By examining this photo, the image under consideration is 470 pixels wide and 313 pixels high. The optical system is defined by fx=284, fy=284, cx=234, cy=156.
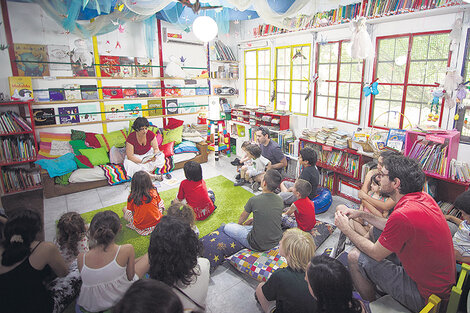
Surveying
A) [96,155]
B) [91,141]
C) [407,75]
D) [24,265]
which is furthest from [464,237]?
[91,141]

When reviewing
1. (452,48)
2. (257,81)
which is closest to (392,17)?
(452,48)

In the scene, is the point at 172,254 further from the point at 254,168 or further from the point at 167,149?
the point at 167,149

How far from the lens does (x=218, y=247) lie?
291cm

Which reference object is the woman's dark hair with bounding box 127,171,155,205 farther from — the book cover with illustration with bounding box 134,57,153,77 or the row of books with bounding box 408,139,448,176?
the book cover with illustration with bounding box 134,57,153,77

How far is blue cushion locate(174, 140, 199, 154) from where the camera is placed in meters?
5.96

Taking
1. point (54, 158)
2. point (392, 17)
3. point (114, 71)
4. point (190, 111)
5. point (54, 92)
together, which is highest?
point (392, 17)

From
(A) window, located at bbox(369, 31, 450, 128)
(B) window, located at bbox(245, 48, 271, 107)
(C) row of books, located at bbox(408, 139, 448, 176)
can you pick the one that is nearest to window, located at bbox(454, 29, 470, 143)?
(A) window, located at bbox(369, 31, 450, 128)

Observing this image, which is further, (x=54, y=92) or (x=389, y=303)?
(x=54, y=92)

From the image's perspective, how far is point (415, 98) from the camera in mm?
4031

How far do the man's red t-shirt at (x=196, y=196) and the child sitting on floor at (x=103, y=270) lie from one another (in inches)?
65.1

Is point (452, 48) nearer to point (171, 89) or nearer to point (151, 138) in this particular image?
point (151, 138)

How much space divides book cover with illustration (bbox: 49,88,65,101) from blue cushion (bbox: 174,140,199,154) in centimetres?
228

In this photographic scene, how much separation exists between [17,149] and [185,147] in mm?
2886

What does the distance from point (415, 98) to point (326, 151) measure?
1.46m
